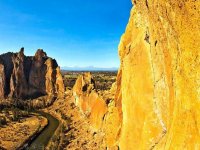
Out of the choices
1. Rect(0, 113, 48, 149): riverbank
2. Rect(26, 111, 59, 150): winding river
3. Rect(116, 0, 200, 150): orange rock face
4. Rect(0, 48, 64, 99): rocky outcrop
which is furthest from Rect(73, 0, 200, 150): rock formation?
Rect(0, 48, 64, 99): rocky outcrop

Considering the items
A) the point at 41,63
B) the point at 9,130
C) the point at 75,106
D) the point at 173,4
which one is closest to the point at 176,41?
the point at 173,4

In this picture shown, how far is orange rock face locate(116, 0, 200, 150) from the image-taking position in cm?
1598

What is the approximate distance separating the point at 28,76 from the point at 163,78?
14849cm

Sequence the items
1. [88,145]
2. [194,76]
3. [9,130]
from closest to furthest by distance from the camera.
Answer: [194,76] → [88,145] → [9,130]

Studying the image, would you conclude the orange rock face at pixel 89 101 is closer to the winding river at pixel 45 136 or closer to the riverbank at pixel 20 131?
the winding river at pixel 45 136

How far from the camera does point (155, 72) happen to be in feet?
85.0

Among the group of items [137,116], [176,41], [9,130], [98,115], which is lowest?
[9,130]

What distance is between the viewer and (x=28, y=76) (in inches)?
6481

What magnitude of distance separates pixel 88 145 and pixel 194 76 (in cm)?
5529

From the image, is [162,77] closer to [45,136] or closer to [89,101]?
[89,101]

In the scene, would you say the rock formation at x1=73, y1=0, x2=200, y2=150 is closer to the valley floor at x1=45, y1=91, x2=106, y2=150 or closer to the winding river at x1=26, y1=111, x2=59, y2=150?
the valley floor at x1=45, y1=91, x2=106, y2=150

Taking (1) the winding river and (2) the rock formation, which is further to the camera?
(1) the winding river

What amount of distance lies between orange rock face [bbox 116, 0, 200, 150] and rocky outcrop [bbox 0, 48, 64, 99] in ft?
404

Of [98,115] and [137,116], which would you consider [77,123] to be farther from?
[137,116]
